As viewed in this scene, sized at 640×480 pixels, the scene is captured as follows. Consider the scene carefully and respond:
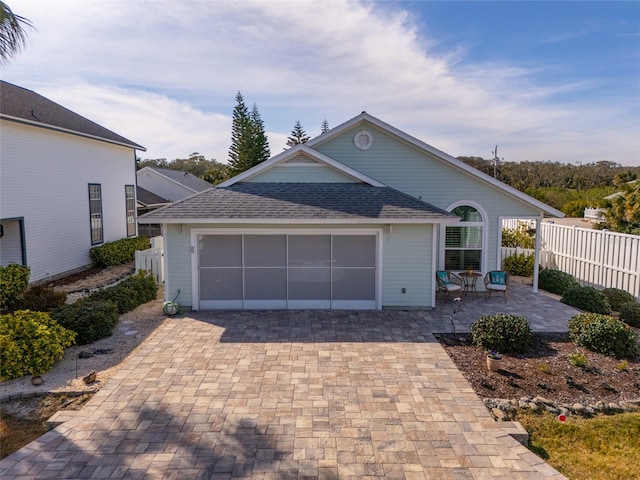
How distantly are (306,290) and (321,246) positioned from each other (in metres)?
1.31

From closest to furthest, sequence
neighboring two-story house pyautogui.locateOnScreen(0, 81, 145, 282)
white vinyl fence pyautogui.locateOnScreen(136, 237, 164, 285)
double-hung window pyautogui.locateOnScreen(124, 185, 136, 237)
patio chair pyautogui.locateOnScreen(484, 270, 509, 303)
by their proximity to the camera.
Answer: patio chair pyautogui.locateOnScreen(484, 270, 509, 303)
neighboring two-story house pyautogui.locateOnScreen(0, 81, 145, 282)
white vinyl fence pyautogui.locateOnScreen(136, 237, 164, 285)
double-hung window pyautogui.locateOnScreen(124, 185, 136, 237)

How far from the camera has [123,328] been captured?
10.2m

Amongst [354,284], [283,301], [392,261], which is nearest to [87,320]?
[283,301]

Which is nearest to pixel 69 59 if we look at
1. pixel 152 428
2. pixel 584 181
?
pixel 152 428

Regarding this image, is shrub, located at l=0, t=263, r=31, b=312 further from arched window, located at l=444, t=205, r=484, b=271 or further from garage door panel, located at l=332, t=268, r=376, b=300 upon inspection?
arched window, located at l=444, t=205, r=484, b=271

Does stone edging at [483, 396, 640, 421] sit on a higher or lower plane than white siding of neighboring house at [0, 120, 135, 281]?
lower

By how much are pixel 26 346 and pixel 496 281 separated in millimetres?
12142

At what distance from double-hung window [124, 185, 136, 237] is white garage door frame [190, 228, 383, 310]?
39.1 feet

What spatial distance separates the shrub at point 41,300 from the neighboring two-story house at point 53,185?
3360mm

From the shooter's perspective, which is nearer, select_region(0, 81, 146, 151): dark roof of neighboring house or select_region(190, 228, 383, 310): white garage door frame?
select_region(190, 228, 383, 310): white garage door frame

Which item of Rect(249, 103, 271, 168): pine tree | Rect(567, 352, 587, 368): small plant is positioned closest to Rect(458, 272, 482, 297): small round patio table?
Rect(567, 352, 587, 368): small plant

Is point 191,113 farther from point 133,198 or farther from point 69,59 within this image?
point 69,59

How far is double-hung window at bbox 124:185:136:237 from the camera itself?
70.1 ft

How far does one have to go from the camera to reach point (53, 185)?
15.1m
